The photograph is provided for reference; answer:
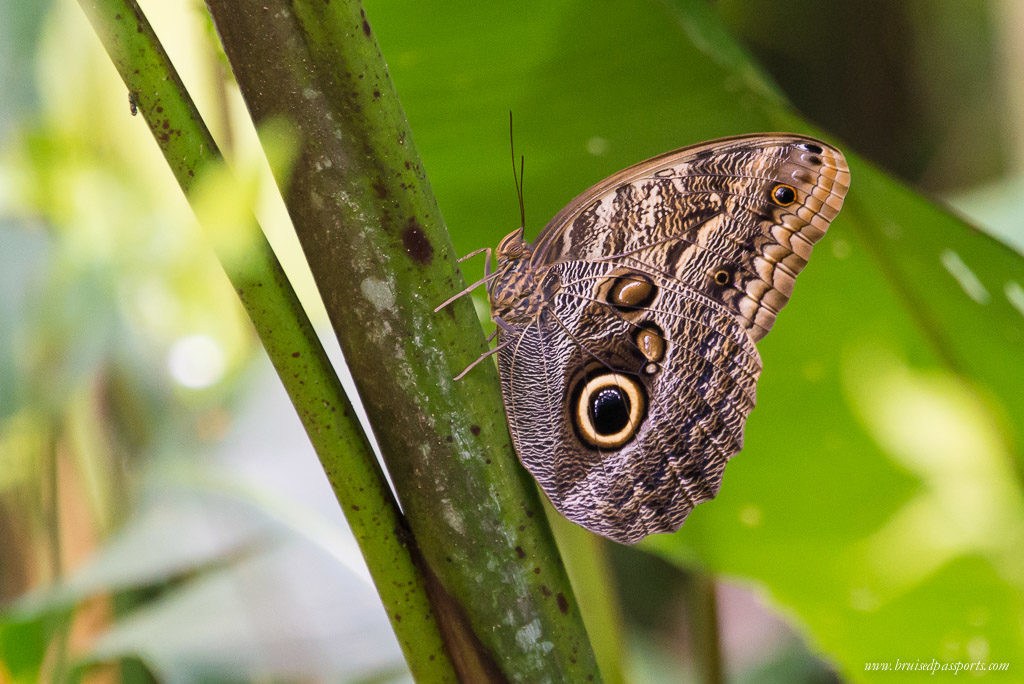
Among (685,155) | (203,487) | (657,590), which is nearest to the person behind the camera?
(685,155)

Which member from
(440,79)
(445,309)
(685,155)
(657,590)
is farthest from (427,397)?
(657,590)

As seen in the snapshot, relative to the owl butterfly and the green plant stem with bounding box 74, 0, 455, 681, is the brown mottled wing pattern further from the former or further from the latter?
the green plant stem with bounding box 74, 0, 455, 681

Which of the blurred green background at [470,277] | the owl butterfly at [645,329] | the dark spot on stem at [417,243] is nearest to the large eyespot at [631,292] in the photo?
the owl butterfly at [645,329]

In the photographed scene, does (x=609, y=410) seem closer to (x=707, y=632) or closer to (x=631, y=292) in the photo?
(x=631, y=292)

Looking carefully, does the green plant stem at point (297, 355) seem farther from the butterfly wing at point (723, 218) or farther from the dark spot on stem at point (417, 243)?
the butterfly wing at point (723, 218)

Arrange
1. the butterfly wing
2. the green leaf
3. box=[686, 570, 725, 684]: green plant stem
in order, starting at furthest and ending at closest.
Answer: box=[686, 570, 725, 684]: green plant stem, the green leaf, the butterfly wing

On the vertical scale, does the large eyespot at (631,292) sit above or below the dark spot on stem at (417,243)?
above

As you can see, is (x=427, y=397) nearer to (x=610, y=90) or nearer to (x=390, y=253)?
(x=390, y=253)

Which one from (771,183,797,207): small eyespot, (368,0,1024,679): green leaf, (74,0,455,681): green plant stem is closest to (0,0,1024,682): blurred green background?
(368,0,1024,679): green leaf
